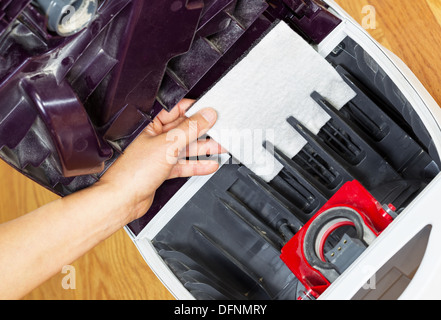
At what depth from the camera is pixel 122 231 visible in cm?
111

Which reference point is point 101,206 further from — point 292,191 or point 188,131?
point 292,191

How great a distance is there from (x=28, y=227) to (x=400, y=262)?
44 cm

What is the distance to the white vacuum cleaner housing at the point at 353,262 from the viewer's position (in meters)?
0.58

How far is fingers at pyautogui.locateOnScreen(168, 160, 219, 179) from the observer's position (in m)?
0.74

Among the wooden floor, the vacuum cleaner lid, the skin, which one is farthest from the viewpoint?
the wooden floor

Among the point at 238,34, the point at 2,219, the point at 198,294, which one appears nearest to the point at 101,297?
the point at 2,219

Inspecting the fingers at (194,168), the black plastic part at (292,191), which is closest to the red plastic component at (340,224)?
the black plastic part at (292,191)

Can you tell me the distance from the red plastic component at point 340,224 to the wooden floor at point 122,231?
25 centimetres

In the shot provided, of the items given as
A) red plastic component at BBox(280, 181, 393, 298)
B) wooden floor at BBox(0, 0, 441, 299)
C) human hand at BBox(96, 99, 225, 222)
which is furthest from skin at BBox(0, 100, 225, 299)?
wooden floor at BBox(0, 0, 441, 299)

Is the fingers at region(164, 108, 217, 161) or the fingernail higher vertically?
the fingernail

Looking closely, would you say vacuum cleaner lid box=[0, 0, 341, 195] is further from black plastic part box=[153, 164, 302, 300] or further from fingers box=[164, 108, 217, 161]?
black plastic part box=[153, 164, 302, 300]

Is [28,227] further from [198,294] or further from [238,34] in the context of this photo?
[238,34]

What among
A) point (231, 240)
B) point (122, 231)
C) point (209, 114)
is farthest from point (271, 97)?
point (122, 231)

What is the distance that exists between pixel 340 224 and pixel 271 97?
18cm
